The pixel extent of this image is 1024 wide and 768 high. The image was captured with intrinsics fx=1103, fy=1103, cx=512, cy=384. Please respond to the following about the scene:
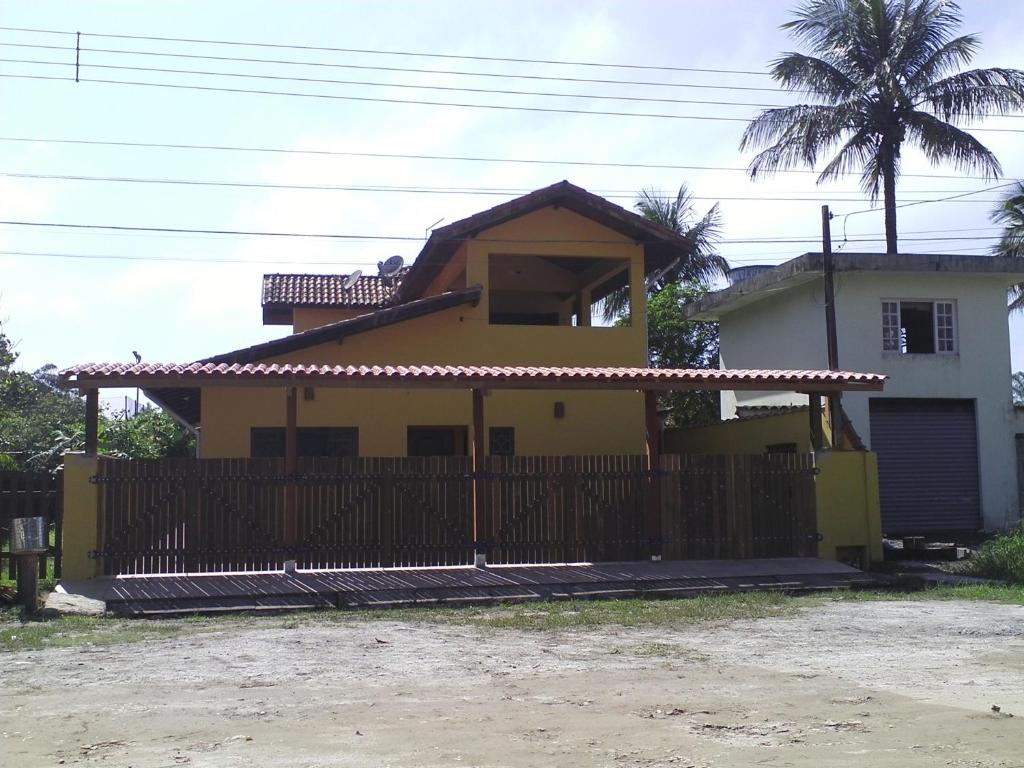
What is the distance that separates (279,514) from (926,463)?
14970mm

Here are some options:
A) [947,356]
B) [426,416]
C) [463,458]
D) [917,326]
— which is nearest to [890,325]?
[917,326]

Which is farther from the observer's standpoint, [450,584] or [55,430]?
[55,430]

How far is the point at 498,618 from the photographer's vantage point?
483 inches

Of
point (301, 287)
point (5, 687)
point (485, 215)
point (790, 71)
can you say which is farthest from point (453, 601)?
point (790, 71)

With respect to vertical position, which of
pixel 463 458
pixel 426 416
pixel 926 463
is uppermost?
pixel 426 416

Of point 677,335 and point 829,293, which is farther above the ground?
point 677,335

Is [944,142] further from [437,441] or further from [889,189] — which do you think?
[437,441]

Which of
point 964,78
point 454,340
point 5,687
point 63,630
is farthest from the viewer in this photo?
point 964,78

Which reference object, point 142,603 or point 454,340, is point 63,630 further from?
point 454,340

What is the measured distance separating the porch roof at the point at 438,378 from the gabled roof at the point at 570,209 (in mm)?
5398

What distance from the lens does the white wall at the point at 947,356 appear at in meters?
23.8

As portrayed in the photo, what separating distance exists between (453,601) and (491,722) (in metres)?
6.46

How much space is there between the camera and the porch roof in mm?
14289

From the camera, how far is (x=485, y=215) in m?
20.7
